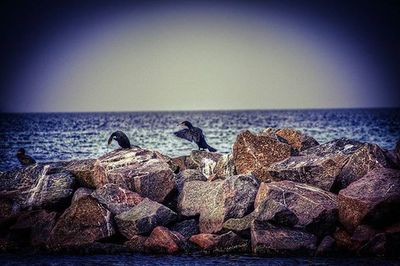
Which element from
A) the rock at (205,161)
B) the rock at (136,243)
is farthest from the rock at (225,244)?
the rock at (205,161)

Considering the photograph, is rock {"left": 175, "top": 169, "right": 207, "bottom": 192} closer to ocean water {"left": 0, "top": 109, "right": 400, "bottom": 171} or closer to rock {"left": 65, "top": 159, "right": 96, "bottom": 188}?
rock {"left": 65, "top": 159, "right": 96, "bottom": 188}

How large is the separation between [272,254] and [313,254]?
0.95m

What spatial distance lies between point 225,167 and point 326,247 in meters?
4.57

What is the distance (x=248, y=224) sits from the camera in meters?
12.0

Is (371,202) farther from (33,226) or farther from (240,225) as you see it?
(33,226)

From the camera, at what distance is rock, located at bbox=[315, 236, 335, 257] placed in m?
11.5

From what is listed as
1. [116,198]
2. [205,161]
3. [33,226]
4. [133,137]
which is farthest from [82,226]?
[133,137]

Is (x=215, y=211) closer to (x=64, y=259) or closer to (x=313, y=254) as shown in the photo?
(x=313, y=254)

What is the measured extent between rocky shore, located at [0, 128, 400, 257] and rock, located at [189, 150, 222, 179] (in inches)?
42.3

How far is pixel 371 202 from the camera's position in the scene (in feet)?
38.1

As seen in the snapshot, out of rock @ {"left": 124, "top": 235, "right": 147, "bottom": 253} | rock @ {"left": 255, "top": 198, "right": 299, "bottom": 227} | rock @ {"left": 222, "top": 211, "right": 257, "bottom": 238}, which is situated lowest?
rock @ {"left": 124, "top": 235, "right": 147, "bottom": 253}

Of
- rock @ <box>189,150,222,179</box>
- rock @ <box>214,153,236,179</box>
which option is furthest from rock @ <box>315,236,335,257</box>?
rock @ <box>189,150,222,179</box>

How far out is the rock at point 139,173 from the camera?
540 inches

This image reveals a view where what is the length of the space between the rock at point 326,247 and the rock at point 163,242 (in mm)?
3161
